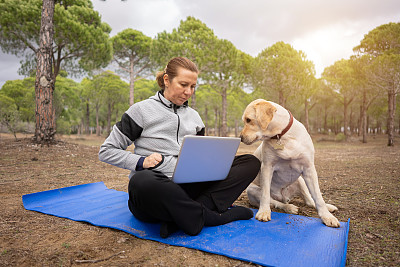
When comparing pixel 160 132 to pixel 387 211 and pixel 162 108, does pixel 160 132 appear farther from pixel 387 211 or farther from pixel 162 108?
pixel 387 211

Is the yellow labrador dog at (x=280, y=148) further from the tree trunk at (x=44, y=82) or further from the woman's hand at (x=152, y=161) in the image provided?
the tree trunk at (x=44, y=82)

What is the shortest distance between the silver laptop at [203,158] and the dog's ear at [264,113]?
1.47ft

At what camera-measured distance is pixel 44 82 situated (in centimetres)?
793

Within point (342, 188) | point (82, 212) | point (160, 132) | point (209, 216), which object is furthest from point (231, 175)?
point (342, 188)

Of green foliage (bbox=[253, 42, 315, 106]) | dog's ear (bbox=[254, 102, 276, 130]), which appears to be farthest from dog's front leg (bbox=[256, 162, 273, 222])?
green foliage (bbox=[253, 42, 315, 106])

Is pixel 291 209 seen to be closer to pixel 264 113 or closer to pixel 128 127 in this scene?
pixel 264 113

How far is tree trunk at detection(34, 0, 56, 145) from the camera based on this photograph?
7910mm

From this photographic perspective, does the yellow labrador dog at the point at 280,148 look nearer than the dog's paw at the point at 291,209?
Yes

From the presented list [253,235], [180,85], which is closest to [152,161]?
[180,85]

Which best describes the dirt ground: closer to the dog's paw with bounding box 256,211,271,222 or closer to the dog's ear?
the dog's paw with bounding box 256,211,271,222

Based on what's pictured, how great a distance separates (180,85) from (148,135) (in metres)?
0.55

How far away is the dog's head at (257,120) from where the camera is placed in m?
2.46

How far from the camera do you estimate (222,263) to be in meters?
1.66

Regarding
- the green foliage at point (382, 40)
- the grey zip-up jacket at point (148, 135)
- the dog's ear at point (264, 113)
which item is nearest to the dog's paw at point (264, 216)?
the dog's ear at point (264, 113)
